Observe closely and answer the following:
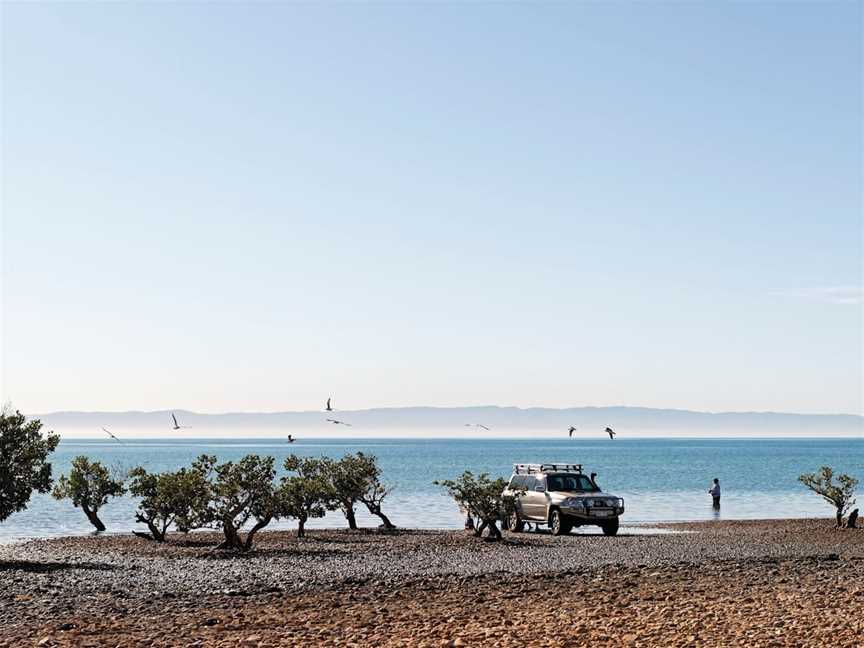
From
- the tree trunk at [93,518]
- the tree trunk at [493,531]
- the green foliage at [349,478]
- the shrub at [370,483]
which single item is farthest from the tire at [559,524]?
the tree trunk at [93,518]

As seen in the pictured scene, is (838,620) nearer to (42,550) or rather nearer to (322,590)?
(322,590)

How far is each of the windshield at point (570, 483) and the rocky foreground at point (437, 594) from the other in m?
5.23

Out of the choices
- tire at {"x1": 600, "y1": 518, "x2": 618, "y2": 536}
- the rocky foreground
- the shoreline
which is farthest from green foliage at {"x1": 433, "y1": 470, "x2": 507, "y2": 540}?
the shoreline

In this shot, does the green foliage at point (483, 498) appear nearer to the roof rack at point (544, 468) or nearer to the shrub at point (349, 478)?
the roof rack at point (544, 468)

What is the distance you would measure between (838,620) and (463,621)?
503cm

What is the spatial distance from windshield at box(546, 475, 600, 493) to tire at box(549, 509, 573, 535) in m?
1.12

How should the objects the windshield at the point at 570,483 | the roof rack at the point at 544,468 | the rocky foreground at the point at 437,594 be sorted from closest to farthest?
the rocky foreground at the point at 437,594 < the windshield at the point at 570,483 < the roof rack at the point at 544,468

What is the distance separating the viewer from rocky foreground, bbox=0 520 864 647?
45.0 ft

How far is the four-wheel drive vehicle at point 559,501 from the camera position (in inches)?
1318

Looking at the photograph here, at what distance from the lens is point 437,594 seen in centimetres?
1797

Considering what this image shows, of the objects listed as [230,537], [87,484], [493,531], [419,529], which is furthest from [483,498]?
[87,484]

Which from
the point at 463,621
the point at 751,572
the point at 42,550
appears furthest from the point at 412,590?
the point at 42,550

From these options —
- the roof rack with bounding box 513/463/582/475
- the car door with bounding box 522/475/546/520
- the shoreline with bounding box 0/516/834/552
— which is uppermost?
the roof rack with bounding box 513/463/582/475

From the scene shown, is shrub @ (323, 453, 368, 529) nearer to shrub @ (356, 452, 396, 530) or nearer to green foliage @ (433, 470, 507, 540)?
shrub @ (356, 452, 396, 530)
